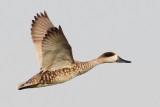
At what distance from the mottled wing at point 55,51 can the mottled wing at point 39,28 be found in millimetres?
636

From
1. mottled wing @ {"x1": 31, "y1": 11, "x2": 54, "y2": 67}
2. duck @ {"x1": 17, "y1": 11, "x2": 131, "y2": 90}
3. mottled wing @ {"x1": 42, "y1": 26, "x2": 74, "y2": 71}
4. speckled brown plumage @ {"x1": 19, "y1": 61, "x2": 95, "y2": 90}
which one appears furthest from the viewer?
mottled wing @ {"x1": 31, "y1": 11, "x2": 54, "y2": 67}

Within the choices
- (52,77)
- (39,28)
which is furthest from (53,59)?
(39,28)

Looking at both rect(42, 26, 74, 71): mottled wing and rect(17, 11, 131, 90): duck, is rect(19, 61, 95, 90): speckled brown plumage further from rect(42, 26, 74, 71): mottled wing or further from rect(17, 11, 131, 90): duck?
rect(42, 26, 74, 71): mottled wing

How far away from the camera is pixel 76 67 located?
8.10 meters

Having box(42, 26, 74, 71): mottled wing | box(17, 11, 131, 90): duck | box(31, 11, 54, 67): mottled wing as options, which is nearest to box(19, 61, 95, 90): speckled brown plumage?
box(17, 11, 131, 90): duck

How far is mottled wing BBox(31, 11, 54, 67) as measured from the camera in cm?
853

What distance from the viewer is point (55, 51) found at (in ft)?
24.7

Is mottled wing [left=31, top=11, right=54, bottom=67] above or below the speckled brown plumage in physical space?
above

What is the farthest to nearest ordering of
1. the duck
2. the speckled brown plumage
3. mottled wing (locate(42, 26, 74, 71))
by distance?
the speckled brown plumage, the duck, mottled wing (locate(42, 26, 74, 71))

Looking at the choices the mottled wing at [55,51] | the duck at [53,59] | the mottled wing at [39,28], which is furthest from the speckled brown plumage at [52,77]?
the mottled wing at [39,28]

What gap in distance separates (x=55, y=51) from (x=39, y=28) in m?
1.33

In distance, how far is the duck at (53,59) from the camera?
285 inches

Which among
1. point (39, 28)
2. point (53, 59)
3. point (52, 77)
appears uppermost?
point (39, 28)

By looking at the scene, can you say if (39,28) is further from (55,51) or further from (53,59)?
(55,51)
